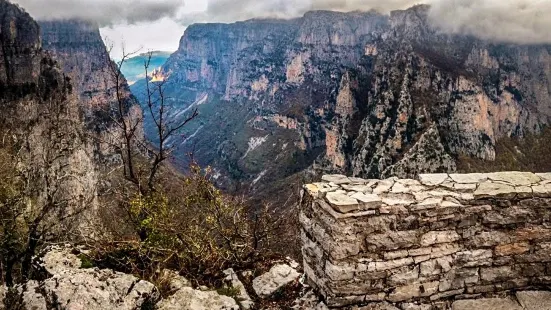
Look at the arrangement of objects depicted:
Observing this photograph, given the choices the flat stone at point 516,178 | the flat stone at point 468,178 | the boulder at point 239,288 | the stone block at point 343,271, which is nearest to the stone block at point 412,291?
the stone block at point 343,271

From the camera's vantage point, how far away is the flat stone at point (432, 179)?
8935 millimetres

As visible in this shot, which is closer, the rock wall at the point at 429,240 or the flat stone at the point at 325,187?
the rock wall at the point at 429,240

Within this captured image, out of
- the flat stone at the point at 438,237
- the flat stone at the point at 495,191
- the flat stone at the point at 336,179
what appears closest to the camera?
the flat stone at the point at 438,237

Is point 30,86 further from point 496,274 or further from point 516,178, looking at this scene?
point 496,274

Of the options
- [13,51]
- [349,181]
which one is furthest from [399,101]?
[349,181]

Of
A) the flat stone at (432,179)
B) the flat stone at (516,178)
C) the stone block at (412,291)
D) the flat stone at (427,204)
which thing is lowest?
the stone block at (412,291)

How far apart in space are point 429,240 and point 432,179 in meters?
1.60

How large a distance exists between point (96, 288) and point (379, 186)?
231 inches

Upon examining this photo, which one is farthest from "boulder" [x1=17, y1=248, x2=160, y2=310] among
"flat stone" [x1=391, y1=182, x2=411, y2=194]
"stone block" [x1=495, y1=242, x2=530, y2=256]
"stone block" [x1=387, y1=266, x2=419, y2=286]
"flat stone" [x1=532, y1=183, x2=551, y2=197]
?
"flat stone" [x1=532, y1=183, x2=551, y2=197]

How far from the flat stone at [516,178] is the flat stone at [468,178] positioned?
16 cm

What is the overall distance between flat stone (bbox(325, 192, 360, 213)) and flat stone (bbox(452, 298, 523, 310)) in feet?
9.52

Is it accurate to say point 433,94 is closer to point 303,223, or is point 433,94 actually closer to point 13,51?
point 13,51

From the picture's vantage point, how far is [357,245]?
311 inches

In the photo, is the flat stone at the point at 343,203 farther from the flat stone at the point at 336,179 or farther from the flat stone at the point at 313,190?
the flat stone at the point at 336,179
